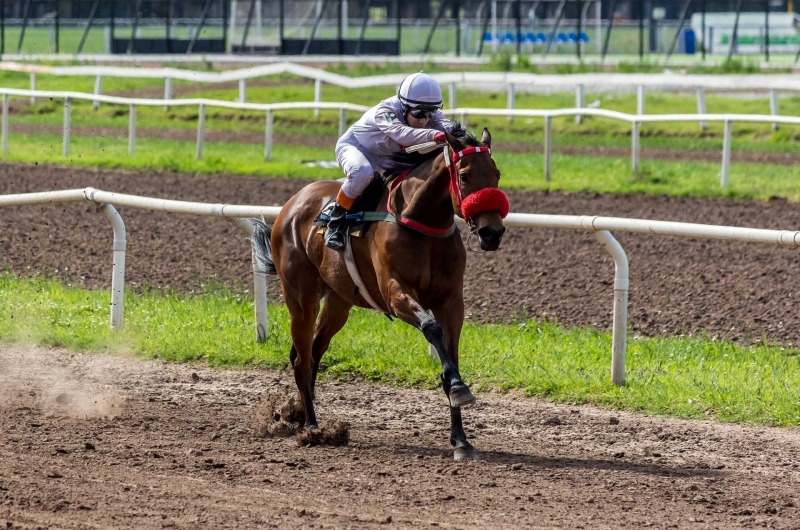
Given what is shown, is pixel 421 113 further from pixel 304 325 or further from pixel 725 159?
pixel 725 159

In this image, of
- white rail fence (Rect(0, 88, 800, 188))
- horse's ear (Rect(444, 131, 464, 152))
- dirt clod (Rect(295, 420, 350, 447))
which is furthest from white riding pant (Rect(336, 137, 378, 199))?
white rail fence (Rect(0, 88, 800, 188))

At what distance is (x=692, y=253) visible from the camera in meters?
11.3

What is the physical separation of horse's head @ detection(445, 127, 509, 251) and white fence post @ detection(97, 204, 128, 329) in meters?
3.70

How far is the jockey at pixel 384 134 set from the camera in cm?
655

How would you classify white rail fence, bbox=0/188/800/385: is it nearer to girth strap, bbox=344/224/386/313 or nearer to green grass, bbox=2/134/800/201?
girth strap, bbox=344/224/386/313

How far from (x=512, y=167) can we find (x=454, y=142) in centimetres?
1222

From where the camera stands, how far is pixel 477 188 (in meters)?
5.87

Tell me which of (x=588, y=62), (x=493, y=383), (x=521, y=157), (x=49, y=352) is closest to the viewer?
(x=493, y=383)

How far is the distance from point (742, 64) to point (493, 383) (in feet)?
75.4

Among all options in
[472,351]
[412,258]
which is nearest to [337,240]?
[412,258]

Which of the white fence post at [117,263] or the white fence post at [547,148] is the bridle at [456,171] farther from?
the white fence post at [547,148]

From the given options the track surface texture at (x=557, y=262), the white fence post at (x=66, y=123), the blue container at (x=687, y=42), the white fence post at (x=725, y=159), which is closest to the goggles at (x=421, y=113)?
the track surface texture at (x=557, y=262)

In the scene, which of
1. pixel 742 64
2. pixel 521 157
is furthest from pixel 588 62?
pixel 521 157

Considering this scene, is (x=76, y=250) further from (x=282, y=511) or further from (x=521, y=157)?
(x=521, y=157)
